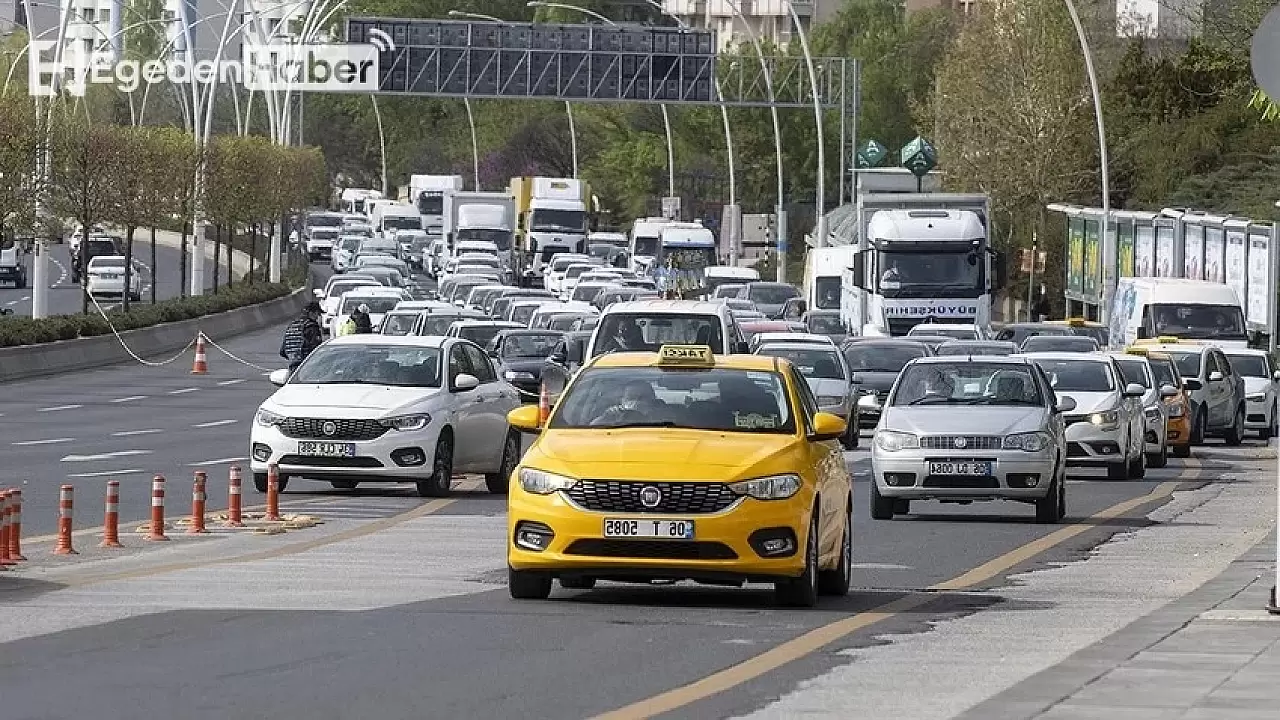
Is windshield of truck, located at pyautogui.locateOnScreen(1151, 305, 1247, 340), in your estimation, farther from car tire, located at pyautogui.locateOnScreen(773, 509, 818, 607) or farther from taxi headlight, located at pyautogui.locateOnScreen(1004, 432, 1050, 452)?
car tire, located at pyautogui.locateOnScreen(773, 509, 818, 607)

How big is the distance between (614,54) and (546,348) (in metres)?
58.2

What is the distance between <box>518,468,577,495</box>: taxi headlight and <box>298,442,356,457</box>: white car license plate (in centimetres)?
1027

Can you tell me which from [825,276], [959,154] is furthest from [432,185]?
[825,276]

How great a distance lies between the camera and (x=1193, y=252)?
59500 millimetres

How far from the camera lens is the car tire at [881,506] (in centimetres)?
2511

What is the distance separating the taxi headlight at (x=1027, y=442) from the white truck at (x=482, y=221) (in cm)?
7998

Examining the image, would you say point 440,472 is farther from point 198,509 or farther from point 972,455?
point 198,509

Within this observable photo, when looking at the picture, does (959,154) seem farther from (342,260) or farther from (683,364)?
(683,364)

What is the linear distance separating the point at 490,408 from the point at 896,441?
4787 millimetres

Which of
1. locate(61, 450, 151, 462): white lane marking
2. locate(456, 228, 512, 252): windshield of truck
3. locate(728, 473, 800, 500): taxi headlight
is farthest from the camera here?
locate(456, 228, 512, 252): windshield of truck

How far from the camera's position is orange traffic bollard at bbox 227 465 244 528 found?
21781mm

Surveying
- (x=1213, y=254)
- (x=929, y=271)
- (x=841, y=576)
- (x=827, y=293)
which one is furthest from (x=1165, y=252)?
(x=841, y=576)

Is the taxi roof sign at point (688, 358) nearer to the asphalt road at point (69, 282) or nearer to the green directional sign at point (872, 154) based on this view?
the asphalt road at point (69, 282)

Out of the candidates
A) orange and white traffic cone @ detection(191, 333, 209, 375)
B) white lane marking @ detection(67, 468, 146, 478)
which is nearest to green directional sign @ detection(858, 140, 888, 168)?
orange and white traffic cone @ detection(191, 333, 209, 375)
